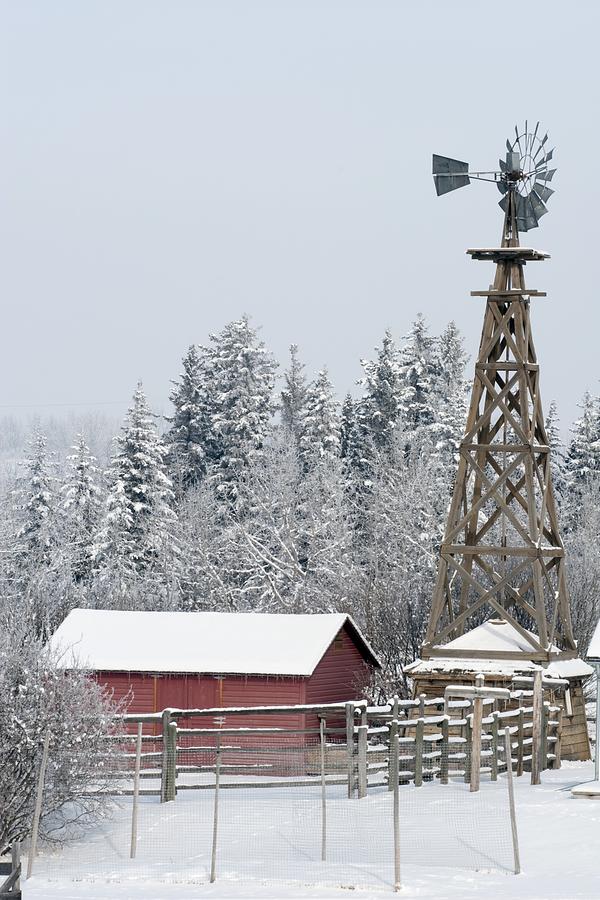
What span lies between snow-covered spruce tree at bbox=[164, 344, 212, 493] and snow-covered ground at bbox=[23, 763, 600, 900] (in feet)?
162

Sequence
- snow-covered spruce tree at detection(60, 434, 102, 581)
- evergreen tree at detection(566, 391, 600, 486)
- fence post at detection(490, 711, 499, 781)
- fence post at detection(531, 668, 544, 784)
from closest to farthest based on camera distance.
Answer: fence post at detection(490, 711, 499, 781)
fence post at detection(531, 668, 544, 784)
snow-covered spruce tree at detection(60, 434, 102, 581)
evergreen tree at detection(566, 391, 600, 486)

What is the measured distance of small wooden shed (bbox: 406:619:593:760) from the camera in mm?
30656

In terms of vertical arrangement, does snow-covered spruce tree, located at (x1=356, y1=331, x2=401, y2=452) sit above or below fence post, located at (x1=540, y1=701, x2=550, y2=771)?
above

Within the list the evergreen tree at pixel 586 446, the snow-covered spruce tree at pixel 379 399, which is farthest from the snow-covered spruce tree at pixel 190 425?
the evergreen tree at pixel 586 446

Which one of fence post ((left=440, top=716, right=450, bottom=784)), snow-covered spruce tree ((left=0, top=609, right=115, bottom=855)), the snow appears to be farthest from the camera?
fence post ((left=440, top=716, right=450, bottom=784))

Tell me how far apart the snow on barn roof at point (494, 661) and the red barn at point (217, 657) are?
15.7 ft

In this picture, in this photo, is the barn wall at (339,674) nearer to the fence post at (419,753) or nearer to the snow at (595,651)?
the fence post at (419,753)

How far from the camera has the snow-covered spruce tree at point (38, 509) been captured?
63.4 metres

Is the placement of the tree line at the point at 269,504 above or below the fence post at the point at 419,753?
above

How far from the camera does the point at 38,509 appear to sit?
211ft

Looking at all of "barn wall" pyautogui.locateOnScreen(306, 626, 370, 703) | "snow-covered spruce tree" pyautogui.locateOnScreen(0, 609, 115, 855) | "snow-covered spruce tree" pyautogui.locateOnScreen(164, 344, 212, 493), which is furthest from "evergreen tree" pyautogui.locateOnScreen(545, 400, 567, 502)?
"snow-covered spruce tree" pyautogui.locateOnScreen(0, 609, 115, 855)

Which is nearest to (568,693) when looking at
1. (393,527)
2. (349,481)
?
(393,527)

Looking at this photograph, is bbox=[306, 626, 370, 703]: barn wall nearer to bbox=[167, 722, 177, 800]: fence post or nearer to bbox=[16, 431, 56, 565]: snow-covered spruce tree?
bbox=[167, 722, 177, 800]: fence post

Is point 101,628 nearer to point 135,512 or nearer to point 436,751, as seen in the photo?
point 436,751
